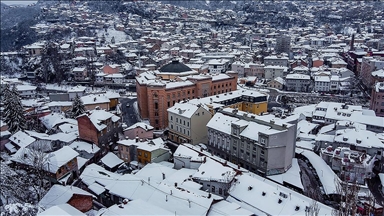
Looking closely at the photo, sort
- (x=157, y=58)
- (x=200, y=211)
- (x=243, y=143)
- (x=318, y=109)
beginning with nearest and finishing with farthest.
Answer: (x=200, y=211) < (x=243, y=143) < (x=318, y=109) < (x=157, y=58)

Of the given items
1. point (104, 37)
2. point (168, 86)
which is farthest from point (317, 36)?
point (168, 86)

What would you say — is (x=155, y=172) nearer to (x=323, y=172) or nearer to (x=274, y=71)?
(x=323, y=172)

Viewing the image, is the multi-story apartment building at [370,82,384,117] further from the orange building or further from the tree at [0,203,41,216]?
the tree at [0,203,41,216]

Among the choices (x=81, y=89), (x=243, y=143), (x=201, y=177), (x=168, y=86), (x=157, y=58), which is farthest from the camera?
(x=157, y=58)

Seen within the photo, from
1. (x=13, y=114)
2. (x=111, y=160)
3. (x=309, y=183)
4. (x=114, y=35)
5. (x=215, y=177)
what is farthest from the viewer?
(x=114, y=35)

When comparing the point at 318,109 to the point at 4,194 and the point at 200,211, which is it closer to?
the point at 200,211

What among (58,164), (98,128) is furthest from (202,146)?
(58,164)
